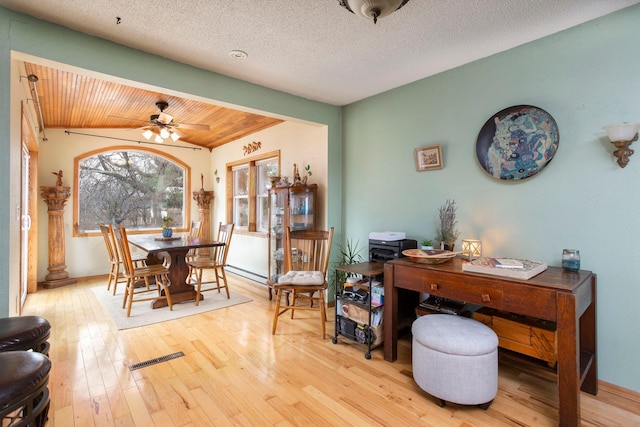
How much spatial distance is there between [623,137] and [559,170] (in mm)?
401

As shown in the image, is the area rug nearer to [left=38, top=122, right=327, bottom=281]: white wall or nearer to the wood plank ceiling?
[left=38, top=122, right=327, bottom=281]: white wall

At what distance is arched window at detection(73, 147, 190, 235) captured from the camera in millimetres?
5383

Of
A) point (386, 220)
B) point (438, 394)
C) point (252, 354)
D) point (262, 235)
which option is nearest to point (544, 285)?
point (438, 394)

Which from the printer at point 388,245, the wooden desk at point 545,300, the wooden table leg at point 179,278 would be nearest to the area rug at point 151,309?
the wooden table leg at point 179,278

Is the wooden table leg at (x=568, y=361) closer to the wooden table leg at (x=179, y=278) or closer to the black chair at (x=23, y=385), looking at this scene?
the black chair at (x=23, y=385)

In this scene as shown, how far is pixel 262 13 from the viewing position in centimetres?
203

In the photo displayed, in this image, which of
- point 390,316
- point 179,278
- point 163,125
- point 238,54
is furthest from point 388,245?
point 163,125

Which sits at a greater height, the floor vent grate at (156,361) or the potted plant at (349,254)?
the potted plant at (349,254)

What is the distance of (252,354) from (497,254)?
218 cm

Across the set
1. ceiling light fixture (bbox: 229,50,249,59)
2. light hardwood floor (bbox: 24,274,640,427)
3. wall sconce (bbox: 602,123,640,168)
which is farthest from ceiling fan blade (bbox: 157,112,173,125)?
wall sconce (bbox: 602,123,640,168)

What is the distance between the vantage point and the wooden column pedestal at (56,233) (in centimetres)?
470

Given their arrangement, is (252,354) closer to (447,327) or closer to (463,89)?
(447,327)

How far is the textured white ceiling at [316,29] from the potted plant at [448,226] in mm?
1276

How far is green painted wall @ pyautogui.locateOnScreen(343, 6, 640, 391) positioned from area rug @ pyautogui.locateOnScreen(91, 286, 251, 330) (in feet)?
7.98
